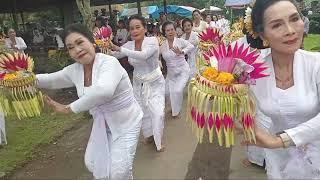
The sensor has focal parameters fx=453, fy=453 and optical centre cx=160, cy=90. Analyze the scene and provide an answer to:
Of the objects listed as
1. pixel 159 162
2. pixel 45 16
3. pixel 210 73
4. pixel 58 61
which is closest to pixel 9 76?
pixel 210 73

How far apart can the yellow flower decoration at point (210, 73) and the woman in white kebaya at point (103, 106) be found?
51.9 inches

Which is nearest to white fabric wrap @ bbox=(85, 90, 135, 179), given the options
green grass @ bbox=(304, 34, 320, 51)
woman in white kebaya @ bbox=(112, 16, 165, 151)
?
woman in white kebaya @ bbox=(112, 16, 165, 151)

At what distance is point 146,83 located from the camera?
239 inches

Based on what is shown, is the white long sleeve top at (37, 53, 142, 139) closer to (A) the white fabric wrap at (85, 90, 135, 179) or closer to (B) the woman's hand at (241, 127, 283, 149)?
(A) the white fabric wrap at (85, 90, 135, 179)

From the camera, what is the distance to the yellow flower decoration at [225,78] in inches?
82.2

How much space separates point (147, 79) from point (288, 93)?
384cm

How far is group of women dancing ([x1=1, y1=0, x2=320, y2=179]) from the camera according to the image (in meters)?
2.23

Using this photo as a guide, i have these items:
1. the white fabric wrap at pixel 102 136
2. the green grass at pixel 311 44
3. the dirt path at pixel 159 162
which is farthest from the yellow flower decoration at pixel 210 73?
the green grass at pixel 311 44

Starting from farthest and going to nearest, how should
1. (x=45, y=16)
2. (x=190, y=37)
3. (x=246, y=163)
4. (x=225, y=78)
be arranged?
A: (x=45, y=16) < (x=190, y=37) < (x=246, y=163) < (x=225, y=78)

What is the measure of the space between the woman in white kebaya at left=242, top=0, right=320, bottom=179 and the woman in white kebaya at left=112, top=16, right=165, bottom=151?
3.33m

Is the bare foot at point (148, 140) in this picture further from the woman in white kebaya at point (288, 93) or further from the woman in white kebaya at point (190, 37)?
the woman in white kebaya at point (288, 93)

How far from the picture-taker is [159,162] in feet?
17.3

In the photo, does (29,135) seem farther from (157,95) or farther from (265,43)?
(265,43)

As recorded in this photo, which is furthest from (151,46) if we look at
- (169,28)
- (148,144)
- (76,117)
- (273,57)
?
(273,57)
